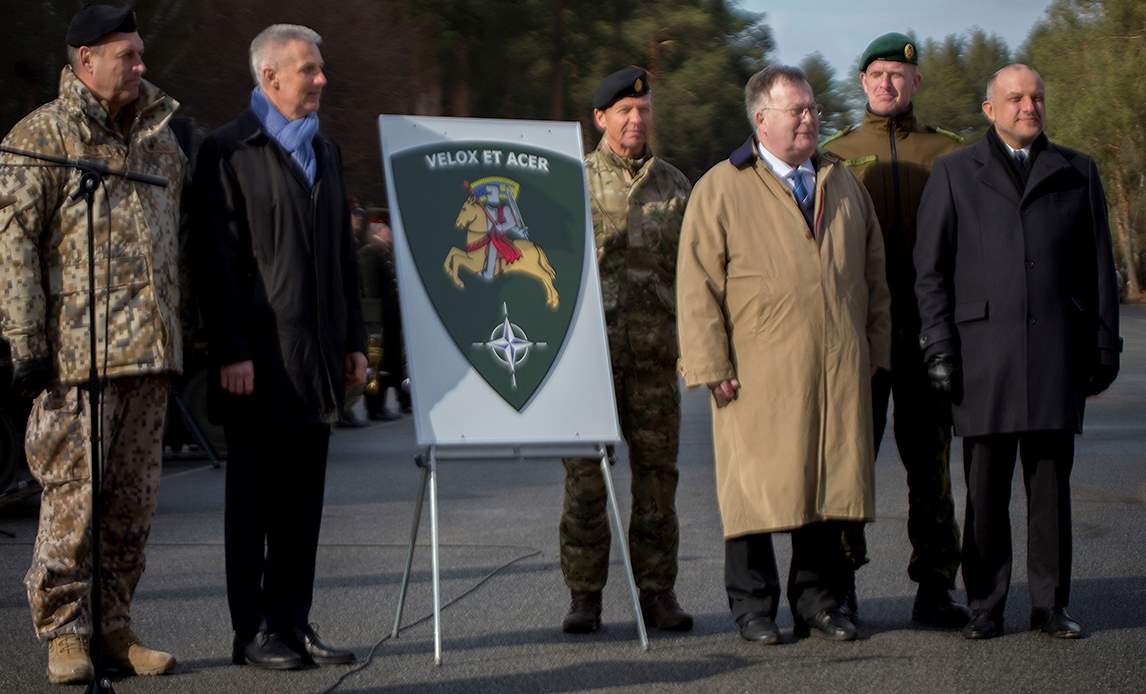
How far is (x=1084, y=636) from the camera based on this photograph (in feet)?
23.6

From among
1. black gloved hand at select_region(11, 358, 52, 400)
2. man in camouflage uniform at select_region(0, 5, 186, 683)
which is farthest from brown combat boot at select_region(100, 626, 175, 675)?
black gloved hand at select_region(11, 358, 52, 400)

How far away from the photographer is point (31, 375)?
6.41 meters

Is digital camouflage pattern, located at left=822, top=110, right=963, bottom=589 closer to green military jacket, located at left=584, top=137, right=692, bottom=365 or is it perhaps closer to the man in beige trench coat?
the man in beige trench coat

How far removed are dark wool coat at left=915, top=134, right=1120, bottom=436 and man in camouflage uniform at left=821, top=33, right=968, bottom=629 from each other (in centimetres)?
34

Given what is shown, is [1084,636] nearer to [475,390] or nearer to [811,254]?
[811,254]

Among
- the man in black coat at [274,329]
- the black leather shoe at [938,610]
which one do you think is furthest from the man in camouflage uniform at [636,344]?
the man in black coat at [274,329]

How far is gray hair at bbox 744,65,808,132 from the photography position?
7.38 m

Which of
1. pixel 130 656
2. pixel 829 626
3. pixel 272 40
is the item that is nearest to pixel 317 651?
pixel 130 656

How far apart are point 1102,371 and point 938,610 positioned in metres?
1.10

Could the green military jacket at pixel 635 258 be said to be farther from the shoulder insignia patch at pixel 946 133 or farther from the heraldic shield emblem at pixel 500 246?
the shoulder insignia patch at pixel 946 133

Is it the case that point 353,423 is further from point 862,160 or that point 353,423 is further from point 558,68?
point 558,68

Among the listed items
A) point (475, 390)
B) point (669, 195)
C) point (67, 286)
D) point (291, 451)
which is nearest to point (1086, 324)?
point (669, 195)

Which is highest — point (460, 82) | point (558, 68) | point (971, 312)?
point (558, 68)

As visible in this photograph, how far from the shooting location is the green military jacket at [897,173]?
783cm
